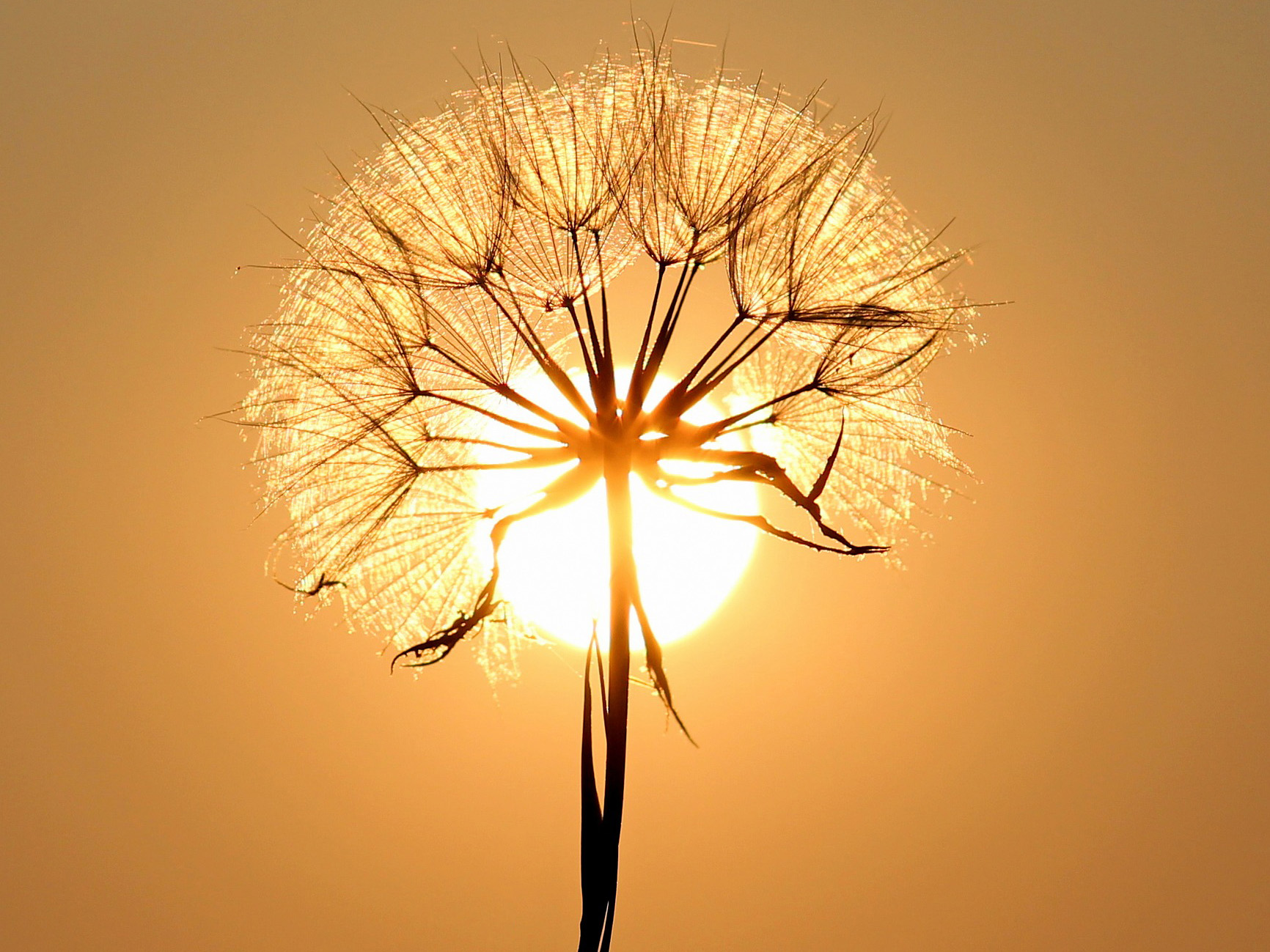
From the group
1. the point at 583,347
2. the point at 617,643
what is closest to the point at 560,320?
the point at 583,347

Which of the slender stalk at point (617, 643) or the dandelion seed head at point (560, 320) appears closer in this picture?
the slender stalk at point (617, 643)

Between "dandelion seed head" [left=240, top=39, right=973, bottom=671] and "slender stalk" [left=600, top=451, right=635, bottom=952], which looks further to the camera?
"dandelion seed head" [left=240, top=39, right=973, bottom=671]

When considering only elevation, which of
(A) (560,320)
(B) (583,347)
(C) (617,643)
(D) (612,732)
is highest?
(A) (560,320)

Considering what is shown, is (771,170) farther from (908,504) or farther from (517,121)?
(908,504)

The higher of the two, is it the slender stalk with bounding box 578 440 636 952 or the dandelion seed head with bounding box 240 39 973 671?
→ the dandelion seed head with bounding box 240 39 973 671

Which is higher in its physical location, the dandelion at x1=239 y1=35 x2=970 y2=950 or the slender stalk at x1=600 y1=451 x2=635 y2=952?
the dandelion at x1=239 y1=35 x2=970 y2=950

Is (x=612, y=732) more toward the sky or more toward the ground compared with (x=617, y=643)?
more toward the ground

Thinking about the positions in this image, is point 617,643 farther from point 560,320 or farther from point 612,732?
point 560,320

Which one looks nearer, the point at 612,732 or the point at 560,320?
the point at 612,732
